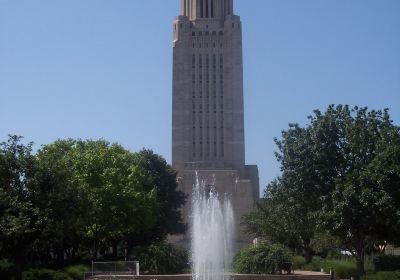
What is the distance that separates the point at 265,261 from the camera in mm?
31422

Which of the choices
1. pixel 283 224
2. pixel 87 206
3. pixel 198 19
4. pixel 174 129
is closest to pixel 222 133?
pixel 174 129

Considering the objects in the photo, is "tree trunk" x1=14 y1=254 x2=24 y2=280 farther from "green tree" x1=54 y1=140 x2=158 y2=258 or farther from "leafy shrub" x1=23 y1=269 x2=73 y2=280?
"green tree" x1=54 y1=140 x2=158 y2=258

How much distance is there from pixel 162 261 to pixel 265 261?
5.41 m

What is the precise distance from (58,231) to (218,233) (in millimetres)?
13503

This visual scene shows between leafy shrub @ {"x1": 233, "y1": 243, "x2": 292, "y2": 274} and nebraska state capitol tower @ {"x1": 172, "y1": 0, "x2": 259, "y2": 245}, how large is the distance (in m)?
51.5

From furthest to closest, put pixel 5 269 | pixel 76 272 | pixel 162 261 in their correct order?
pixel 162 261 → pixel 76 272 → pixel 5 269

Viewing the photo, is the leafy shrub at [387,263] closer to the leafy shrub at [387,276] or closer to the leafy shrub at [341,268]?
the leafy shrub at [341,268]

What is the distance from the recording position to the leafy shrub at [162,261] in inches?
1299

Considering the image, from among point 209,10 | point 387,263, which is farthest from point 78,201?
point 209,10

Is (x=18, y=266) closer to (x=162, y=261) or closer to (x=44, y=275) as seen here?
(x=44, y=275)

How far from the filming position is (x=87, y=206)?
104 ft

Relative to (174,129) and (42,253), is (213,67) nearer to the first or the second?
(174,129)

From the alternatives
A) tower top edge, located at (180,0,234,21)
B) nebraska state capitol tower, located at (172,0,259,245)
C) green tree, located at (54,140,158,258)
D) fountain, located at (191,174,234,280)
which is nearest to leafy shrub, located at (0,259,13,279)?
green tree, located at (54,140,158,258)

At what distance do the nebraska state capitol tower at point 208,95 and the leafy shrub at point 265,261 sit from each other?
51471mm
